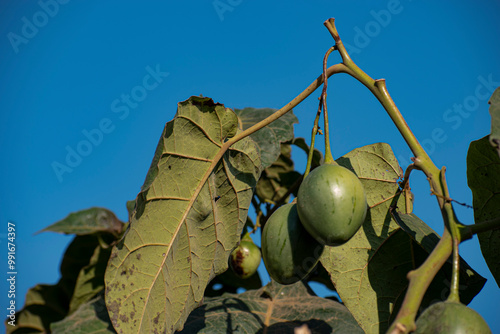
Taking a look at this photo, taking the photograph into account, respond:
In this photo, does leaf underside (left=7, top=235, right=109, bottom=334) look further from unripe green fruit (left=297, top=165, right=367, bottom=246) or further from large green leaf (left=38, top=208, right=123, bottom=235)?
unripe green fruit (left=297, top=165, right=367, bottom=246)

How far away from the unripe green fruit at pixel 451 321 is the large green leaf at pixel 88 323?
4.20 ft

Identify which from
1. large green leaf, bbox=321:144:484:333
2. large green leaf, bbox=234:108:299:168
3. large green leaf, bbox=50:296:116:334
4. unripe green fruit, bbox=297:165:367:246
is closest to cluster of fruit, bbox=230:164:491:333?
unripe green fruit, bbox=297:165:367:246

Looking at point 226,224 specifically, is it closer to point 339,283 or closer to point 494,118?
point 339,283

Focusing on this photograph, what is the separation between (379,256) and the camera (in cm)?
148

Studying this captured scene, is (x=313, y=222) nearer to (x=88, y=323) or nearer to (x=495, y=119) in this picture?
(x=495, y=119)

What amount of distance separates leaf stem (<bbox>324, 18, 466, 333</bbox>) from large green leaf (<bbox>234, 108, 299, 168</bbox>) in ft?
2.45

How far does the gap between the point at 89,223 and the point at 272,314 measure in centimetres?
106

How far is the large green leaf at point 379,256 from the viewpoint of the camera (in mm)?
A: 1397

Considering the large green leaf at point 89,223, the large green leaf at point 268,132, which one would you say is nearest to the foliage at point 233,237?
the large green leaf at point 268,132

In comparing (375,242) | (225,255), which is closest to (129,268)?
(225,255)

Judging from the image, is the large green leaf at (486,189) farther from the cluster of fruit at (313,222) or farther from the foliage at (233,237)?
the cluster of fruit at (313,222)

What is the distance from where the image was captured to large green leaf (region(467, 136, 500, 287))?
4.49ft

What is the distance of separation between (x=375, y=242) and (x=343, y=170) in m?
0.45

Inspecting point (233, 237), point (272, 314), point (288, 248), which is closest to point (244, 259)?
point (272, 314)
